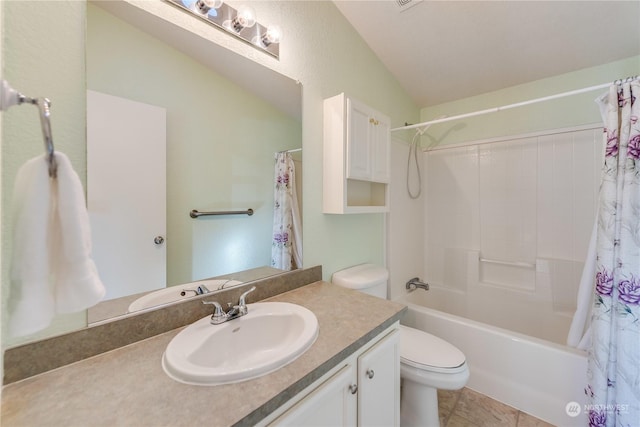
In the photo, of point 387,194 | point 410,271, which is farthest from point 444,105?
point 410,271

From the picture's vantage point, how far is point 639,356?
113 cm

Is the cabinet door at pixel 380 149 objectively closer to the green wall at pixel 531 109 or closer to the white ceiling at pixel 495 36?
the white ceiling at pixel 495 36

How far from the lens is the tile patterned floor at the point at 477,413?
4.74 ft

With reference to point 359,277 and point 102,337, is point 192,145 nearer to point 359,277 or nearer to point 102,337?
point 102,337

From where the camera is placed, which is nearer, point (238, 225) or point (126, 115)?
point (126, 115)

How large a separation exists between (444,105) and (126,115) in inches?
102

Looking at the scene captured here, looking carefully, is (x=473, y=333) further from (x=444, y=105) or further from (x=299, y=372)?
(x=444, y=105)

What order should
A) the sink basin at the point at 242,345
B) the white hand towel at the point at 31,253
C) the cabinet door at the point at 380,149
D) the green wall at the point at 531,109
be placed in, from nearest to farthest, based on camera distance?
the white hand towel at the point at 31,253, the sink basin at the point at 242,345, the cabinet door at the point at 380,149, the green wall at the point at 531,109

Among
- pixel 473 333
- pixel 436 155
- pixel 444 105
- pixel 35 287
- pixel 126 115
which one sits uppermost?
pixel 444 105

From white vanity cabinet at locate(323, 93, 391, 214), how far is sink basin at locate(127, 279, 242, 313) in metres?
0.73

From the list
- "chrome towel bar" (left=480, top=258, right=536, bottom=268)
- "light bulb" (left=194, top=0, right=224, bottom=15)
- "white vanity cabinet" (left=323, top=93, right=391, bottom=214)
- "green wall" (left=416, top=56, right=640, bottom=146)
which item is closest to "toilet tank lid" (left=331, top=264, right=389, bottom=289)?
"white vanity cabinet" (left=323, top=93, right=391, bottom=214)

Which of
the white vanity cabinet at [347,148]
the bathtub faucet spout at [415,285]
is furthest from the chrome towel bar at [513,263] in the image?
the white vanity cabinet at [347,148]

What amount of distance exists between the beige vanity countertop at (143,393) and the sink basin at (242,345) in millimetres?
21

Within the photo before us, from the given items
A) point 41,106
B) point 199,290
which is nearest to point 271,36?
point 41,106
